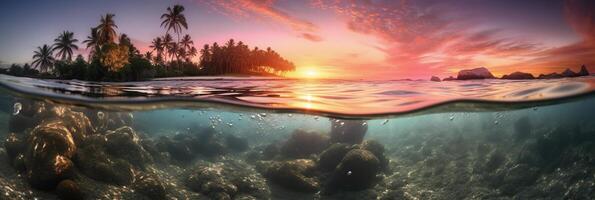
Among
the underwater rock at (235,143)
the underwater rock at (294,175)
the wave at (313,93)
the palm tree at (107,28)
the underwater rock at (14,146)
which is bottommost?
the underwater rock at (235,143)

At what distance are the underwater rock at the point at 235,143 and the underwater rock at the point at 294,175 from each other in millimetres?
10533

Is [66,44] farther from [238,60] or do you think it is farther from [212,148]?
[212,148]

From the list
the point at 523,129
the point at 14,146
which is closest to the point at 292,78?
the point at 14,146

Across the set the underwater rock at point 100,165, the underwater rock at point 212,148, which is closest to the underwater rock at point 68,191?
the underwater rock at point 100,165

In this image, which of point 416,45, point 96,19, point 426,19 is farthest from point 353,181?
point 96,19

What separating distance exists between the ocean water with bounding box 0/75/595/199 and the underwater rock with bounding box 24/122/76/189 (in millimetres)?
40

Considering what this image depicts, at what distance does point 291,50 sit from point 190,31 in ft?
11.2

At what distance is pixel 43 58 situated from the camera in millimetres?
11492

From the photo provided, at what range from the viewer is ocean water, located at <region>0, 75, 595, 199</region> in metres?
12.5

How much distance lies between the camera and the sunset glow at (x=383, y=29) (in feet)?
32.9

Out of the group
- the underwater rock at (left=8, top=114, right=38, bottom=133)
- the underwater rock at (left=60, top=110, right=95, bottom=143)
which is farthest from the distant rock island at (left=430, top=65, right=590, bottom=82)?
the underwater rock at (left=8, top=114, right=38, bottom=133)

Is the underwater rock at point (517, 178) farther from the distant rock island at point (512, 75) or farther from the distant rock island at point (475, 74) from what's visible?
the distant rock island at point (475, 74)

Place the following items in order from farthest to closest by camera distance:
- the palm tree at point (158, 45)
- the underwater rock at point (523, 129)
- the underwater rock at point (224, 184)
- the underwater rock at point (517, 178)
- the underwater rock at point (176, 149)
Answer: the underwater rock at point (523, 129), the underwater rock at point (176, 149), the underwater rock at point (517, 178), the underwater rock at point (224, 184), the palm tree at point (158, 45)

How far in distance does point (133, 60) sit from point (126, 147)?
5709 millimetres
